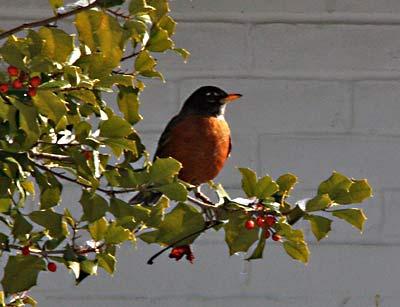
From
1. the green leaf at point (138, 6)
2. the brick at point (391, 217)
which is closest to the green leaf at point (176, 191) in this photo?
the green leaf at point (138, 6)

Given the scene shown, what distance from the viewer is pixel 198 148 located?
284 centimetres

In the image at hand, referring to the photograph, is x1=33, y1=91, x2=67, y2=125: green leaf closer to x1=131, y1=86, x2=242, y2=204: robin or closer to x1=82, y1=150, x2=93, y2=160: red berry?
x1=82, y1=150, x2=93, y2=160: red berry

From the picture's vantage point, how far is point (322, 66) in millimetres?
3168

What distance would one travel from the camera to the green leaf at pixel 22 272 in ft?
5.09

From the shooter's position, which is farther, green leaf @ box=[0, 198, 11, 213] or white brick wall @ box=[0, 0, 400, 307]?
white brick wall @ box=[0, 0, 400, 307]

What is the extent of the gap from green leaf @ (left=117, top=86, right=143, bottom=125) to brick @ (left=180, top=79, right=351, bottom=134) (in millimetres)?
1436

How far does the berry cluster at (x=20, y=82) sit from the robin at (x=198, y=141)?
4.70 ft

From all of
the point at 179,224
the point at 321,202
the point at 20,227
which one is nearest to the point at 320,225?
the point at 321,202

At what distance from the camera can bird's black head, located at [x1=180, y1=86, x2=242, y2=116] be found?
9.59ft

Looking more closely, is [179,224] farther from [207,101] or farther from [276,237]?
[207,101]

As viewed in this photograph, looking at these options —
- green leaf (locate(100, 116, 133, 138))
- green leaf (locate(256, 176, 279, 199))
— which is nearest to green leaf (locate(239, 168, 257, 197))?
green leaf (locate(256, 176, 279, 199))

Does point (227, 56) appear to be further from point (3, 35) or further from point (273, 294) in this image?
point (3, 35)

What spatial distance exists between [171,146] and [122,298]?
489mm

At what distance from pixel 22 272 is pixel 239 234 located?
300 mm
